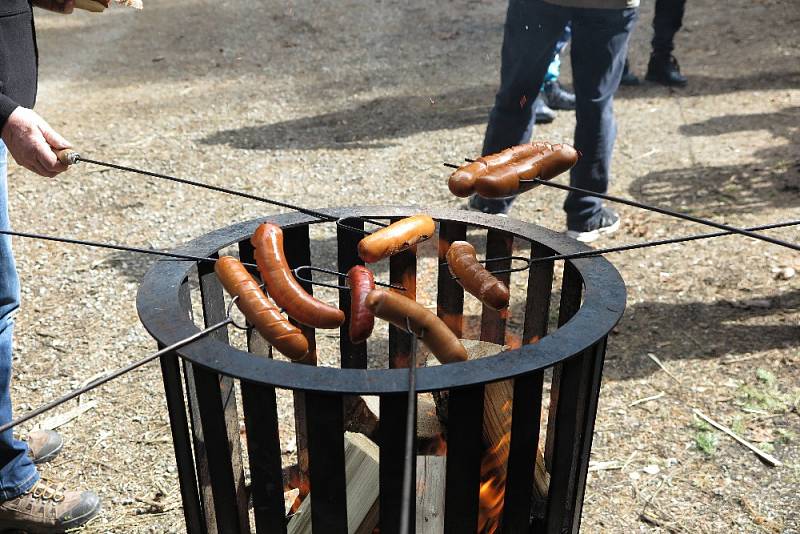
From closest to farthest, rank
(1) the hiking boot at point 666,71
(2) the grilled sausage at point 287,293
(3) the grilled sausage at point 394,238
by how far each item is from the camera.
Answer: (2) the grilled sausage at point 287,293
(3) the grilled sausage at point 394,238
(1) the hiking boot at point 666,71

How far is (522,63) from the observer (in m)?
4.09

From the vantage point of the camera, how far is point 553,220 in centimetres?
489

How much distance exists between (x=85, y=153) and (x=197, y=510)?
4.86 metres

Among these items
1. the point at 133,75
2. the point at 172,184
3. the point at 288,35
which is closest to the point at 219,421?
the point at 172,184

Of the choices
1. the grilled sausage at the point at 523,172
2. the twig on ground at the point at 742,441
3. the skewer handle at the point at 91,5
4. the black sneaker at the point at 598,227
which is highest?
the skewer handle at the point at 91,5

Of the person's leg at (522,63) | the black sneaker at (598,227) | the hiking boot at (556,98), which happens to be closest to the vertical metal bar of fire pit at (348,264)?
the person's leg at (522,63)

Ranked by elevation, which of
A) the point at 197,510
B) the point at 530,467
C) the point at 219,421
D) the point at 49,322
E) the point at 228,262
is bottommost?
the point at 49,322

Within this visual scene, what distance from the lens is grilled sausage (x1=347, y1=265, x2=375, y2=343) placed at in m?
1.71

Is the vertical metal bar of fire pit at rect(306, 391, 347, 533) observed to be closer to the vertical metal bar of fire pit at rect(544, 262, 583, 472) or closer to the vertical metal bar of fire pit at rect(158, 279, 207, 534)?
the vertical metal bar of fire pit at rect(158, 279, 207, 534)

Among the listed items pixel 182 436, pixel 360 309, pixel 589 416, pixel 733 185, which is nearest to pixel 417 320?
pixel 360 309

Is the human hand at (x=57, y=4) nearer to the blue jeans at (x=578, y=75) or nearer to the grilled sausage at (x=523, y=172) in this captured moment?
the grilled sausage at (x=523, y=172)

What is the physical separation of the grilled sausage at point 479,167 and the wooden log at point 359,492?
729 millimetres

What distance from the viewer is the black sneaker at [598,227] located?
4.52 metres

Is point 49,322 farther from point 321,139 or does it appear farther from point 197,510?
point 321,139
